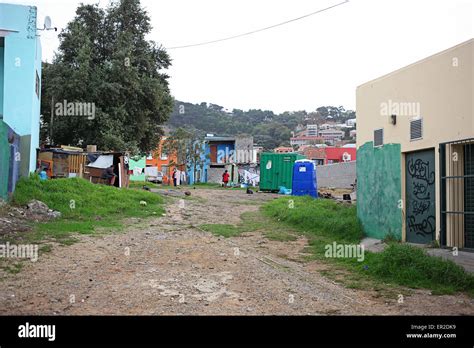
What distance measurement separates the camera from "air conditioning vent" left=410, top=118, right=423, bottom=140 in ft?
32.6

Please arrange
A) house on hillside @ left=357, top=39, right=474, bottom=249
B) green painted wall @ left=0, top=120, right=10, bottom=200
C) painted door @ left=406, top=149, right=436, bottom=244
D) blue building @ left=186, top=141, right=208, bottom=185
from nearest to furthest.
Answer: house on hillside @ left=357, top=39, right=474, bottom=249, painted door @ left=406, top=149, right=436, bottom=244, green painted wall @ left=0, top=120, right=10, bottom=200, blue building @ left=186, top=141, right=208, bottom=185

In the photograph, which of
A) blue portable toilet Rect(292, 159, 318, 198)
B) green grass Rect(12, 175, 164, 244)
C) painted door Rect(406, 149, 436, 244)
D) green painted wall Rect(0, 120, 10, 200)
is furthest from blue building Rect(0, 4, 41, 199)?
blue portable toilet Rect(292, 159, 318, 198)

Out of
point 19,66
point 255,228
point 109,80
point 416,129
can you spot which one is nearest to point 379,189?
point 416,129

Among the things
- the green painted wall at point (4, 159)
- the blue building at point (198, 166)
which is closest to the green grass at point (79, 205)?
the green painted wall at point (4, 159)

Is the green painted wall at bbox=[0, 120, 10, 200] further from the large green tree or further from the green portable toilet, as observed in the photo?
the green portable toilet

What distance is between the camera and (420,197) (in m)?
10.1

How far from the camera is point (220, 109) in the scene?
100 m

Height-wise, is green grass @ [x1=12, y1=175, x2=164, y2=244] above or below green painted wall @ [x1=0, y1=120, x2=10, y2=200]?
below

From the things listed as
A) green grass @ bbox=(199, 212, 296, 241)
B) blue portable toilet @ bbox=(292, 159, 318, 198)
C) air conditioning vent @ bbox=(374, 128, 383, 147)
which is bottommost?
green grass @ bbox=(199, 212, 296, 241)

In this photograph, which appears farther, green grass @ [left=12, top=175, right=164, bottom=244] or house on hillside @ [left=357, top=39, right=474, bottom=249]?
green grass @ [left=12, top=175, right=164, bottom=244]

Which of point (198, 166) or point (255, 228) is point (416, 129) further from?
point (198, 166)

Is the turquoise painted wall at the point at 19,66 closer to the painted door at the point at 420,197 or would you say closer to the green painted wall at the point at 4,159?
the green painted wall at the point at 4,159

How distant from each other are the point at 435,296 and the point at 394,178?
15.0 feet

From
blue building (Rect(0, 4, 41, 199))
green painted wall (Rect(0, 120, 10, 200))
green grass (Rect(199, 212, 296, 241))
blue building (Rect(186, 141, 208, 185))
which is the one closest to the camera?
green painted wall (Rect(0, 120, 10, 200))
